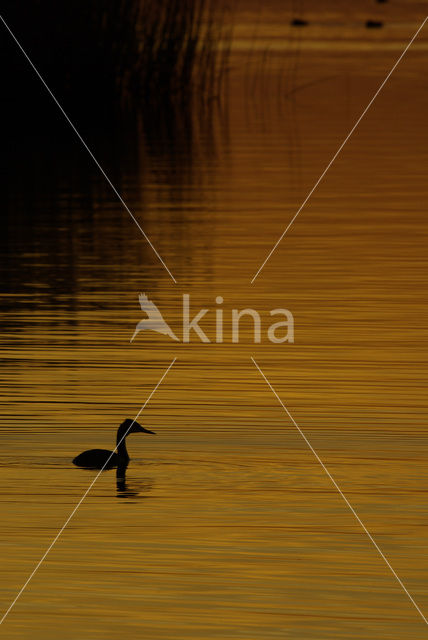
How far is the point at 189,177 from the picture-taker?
1775 centimetres

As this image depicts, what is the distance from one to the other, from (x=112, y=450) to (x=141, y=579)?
1.56 m

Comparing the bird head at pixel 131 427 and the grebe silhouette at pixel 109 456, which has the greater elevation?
the bird head at pixel 131 427

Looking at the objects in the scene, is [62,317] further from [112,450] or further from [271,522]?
[271,522]

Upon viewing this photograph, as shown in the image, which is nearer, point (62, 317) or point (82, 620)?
point (82, 620)

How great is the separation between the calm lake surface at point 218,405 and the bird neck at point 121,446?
90mm

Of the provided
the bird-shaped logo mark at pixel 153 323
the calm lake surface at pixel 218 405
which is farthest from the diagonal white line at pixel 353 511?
the bird-shaped logo mark at pixel 153 323

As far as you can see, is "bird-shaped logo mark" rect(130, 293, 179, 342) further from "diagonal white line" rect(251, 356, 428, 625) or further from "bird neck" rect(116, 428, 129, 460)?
"bird neck" rect(116, 428, 129, 460)

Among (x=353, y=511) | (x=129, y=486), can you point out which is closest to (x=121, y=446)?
(x=129, y=486)

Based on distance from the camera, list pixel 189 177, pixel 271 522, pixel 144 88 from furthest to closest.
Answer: pixel 144 88 < pixel 189 177 < pixel 271 522

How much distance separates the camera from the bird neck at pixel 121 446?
280 inches

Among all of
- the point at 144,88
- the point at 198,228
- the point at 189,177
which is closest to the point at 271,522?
the point at 198,228

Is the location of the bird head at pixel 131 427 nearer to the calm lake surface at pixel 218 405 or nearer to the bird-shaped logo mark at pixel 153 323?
the calm lake surface at pixel 218 405

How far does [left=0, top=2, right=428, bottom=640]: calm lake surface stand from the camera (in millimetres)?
5777

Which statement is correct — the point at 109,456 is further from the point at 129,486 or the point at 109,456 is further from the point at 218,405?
the point at 218,405
